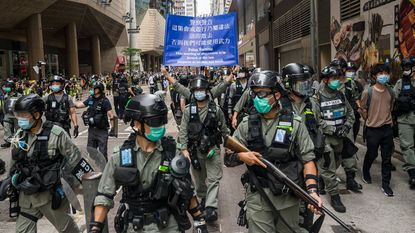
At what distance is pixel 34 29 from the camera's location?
37188 millimetres

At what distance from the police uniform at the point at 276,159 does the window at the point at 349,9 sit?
920 centimetres

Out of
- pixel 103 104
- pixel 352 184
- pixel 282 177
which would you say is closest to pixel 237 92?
pixel 103 104

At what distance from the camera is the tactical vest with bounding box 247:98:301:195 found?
3561 millimetres

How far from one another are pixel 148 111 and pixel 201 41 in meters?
5.40

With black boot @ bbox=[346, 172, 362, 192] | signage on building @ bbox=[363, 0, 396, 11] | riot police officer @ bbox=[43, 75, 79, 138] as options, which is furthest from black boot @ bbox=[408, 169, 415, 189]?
riot police officer @ bbox=[43, 75, 79, 138]

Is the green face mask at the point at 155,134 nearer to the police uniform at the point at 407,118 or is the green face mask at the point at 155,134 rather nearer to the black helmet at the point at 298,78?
the black helmet at the point at 298,78

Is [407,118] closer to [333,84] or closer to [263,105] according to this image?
[333,84]

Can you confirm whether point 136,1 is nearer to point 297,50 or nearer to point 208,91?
point 297,50

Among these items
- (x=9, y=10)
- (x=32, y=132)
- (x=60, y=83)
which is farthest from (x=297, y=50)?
(x=9, y=10)

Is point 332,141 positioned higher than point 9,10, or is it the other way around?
point 9,10

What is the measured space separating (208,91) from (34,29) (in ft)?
116

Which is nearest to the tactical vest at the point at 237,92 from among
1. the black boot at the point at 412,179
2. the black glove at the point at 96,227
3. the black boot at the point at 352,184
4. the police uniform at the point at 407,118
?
the black boot at the point at 352,184

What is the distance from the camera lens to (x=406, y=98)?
6.61 metres

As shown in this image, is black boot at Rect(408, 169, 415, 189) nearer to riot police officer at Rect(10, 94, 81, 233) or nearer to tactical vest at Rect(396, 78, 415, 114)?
tactical vest at Rect(396, 78, 415, 114)
